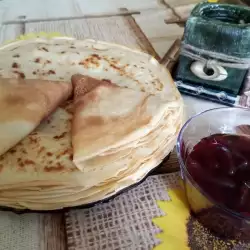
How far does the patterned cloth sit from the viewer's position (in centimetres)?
61

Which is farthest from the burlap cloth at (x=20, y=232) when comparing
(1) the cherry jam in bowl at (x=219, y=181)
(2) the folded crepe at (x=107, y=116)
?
(1) the cherry jam in bowl at (x=219, y=181)

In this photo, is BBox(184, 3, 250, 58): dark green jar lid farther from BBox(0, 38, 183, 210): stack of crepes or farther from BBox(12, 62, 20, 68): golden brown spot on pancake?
BBox(12, 62, 20, 68): golden brown spot on pancake

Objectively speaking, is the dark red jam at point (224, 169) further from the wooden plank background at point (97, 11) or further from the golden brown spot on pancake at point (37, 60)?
the wooden plank background at point (97, 11)

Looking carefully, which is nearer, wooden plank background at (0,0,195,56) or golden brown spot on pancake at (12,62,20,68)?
golden brown spot on pancake at (12,62,20,68)

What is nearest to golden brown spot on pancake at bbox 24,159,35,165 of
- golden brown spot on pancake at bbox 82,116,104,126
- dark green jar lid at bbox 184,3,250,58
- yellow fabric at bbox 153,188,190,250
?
golden brown spot on pancake at bbox 82,116,104,126

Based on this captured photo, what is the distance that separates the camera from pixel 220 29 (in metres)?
0.86

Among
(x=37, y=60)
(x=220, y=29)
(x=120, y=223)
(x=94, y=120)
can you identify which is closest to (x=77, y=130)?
(x=94, y=120)

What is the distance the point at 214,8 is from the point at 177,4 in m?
0.61

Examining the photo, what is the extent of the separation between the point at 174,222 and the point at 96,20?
3.08ft

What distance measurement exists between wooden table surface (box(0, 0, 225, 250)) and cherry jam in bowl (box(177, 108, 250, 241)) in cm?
52

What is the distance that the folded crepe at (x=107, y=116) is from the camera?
589mm

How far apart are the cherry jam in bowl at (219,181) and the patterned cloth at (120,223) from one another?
0.26ft

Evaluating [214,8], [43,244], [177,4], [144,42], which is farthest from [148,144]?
[177,4]

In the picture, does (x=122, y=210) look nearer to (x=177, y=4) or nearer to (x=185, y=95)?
(x=185, y=95)
